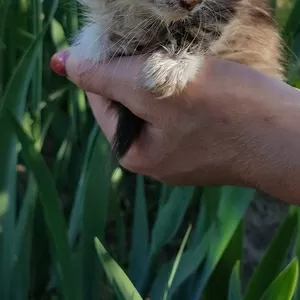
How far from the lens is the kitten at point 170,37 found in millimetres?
741

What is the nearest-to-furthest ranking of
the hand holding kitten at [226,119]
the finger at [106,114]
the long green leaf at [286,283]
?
1. the long green leaf at [286,283]
2. the hand holding kitten at [226,119]
3. the finger at [106,114]

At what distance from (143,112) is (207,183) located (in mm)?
133

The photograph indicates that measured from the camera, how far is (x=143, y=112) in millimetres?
792

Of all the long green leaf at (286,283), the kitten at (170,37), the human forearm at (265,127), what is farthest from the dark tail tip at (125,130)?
the long green leaf at (286,283)

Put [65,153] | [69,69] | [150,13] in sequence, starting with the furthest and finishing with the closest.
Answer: [65,153], [69,69], [150,13]

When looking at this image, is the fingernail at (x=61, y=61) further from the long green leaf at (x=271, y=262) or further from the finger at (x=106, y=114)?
the long green leaf at (x=271, y=262)

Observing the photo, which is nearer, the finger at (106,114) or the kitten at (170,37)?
the kitten at (170,37)

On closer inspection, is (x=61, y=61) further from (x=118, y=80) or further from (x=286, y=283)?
(x=286, y=283)

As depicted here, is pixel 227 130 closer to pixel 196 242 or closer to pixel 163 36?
pixel 163 36

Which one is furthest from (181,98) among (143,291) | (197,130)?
(143,291)

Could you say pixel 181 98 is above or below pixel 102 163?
above

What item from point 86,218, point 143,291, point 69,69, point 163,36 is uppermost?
point 163,36

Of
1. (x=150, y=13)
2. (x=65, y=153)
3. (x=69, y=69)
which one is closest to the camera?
(x=150, y=13)

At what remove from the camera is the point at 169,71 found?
73 centimetres
